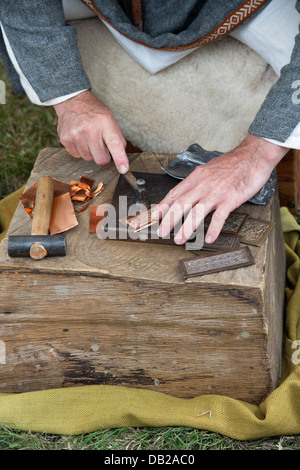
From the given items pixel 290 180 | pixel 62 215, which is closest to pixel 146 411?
pixel 62 215

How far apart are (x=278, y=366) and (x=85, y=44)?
1.32m

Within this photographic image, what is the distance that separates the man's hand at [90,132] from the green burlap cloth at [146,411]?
0.62 m

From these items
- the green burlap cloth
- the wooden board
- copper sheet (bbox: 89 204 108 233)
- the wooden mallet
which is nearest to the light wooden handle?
the wooden mallet

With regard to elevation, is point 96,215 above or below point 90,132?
below

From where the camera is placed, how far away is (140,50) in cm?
202

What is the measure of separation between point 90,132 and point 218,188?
450 mm

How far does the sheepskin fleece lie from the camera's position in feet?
6.59

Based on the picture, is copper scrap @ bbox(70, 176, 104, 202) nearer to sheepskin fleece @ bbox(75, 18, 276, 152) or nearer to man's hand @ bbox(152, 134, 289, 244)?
man's hand @ bbox(152, 134, 289, 244)

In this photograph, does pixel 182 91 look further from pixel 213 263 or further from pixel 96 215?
pixel 213 263

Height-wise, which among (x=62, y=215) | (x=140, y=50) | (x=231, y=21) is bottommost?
(x=62, y=215)

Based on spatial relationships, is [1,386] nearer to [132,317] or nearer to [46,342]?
[46,342]

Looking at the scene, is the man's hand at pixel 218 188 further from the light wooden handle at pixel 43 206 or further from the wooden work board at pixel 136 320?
the light wooden handle at pixel 43 206

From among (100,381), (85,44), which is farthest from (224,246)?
(85,44)

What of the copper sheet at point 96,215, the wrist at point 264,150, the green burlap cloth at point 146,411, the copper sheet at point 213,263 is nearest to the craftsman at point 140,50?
the wrist at point 264,150
